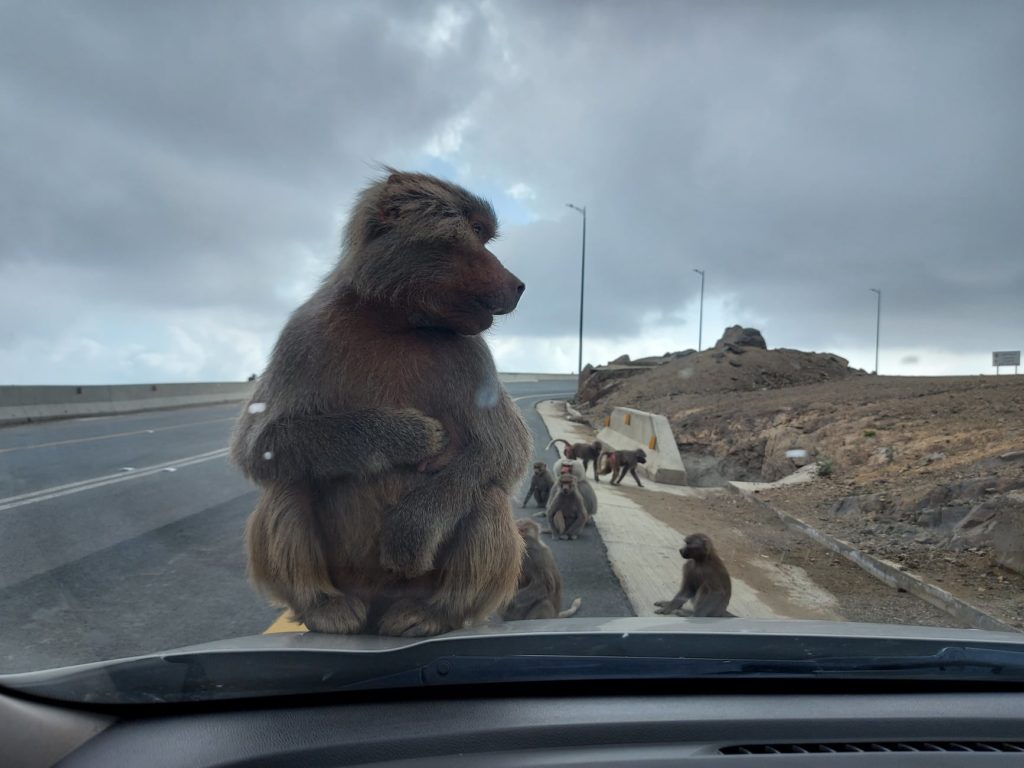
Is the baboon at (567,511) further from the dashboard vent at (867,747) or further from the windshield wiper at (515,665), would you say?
the dashboard vent at (867,747)

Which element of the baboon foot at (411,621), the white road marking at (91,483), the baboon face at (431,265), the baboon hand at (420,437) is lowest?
the white road marking at (91,483)

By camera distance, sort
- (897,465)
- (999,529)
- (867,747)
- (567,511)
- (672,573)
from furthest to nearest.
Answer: (897,465)
(567,511)
(672,573)
(999,529)
(867,747)

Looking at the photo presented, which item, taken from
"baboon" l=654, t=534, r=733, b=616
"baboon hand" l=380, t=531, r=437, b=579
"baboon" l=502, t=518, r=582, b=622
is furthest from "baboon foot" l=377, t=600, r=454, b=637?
"baboon" l=654, t=534, r=733, b=616

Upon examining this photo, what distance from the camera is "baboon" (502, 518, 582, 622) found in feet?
16.8

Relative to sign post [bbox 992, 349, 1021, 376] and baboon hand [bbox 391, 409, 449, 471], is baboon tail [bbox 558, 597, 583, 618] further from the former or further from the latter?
sign post [bbox 992, 349, 1021, 376]

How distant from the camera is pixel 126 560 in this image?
613cm

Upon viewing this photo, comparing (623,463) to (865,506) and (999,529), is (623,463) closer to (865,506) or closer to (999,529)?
(865,506)

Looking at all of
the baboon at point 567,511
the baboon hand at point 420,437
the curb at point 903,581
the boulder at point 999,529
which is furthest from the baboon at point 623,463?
the baboon hand at point 420,437

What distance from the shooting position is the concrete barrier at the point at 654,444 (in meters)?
13.7

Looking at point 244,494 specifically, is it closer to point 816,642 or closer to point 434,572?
point 434,572

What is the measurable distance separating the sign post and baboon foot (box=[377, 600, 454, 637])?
2300 cm

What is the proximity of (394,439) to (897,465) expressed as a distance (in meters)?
9.28

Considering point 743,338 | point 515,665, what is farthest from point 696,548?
point 743,338

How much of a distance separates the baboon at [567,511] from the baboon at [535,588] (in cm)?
287
